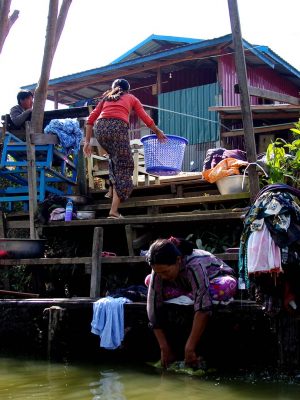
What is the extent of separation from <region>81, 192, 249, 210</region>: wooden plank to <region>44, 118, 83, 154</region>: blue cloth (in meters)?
0.87

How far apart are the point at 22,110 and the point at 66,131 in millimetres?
973

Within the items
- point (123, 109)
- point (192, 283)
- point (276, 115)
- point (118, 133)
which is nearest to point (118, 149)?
point (118, 133)

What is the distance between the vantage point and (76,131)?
24.6 ft

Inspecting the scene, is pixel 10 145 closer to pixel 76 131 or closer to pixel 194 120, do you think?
pixel 76 131

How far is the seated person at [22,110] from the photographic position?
305 inches

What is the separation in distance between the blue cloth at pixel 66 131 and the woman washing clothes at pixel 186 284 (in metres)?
3.42

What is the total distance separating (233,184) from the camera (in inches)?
248

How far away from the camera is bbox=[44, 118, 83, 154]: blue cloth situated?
7352 millimetres

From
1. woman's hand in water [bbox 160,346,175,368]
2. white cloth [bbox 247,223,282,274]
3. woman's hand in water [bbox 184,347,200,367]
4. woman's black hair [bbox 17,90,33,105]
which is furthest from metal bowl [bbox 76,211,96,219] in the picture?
white cloth [bbox 247,223,282,274]

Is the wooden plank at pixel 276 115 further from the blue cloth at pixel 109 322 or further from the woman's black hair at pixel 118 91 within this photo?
the blue cloth at pixel 109 322

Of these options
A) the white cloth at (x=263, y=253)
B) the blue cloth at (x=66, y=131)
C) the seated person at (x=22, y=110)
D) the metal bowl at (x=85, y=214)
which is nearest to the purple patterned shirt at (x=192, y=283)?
the white cloth at (x=263, y=253)

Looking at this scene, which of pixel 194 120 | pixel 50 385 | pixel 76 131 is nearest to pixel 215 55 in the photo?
pixel 194 120

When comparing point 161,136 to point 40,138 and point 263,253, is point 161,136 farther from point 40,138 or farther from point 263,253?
point 263,253

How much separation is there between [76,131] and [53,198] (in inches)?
40.3
